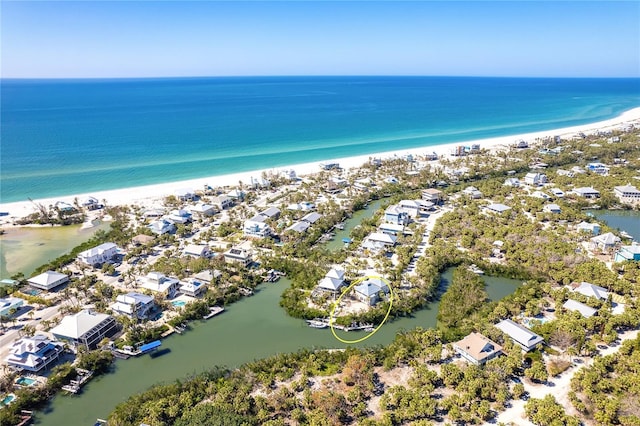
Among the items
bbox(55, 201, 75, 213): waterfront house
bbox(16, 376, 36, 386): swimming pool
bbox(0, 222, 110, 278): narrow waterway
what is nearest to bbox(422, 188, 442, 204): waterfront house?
bbox(0, 222, 110, 278): narrow waterway

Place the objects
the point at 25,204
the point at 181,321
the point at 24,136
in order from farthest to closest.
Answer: the point at 24,136 < the point at 25,204 < the point at 181,321

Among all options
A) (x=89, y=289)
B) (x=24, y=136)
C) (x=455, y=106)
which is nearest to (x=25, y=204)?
(x=89, y=289)

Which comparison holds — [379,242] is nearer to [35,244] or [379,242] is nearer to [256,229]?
[256,229]

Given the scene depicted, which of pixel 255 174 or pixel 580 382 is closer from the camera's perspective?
pixel 580 382

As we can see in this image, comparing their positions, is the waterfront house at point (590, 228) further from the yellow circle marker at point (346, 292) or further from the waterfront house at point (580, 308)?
the yellow circle marker at point (346, 292)

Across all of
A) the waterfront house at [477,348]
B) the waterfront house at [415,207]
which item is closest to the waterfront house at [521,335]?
the waterfront house at [477,348]

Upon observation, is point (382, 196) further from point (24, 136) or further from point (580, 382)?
point (24, 136)

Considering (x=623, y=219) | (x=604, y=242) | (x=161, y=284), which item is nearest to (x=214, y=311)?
(x=161, y=284)
